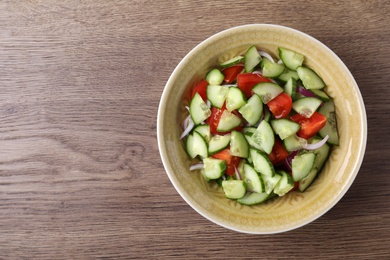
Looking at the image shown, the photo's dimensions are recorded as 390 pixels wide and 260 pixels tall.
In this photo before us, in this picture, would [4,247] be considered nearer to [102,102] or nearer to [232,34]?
[102,102]

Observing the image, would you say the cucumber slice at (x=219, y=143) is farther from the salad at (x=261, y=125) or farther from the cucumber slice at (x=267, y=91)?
the cucumber slice at (x=267, y=91)

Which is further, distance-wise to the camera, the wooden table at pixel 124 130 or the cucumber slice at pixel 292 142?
the wooden table at pixel 124 130

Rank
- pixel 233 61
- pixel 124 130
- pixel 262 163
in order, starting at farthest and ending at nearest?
pixel 124 130, pixel 233 61, pixel 262 163

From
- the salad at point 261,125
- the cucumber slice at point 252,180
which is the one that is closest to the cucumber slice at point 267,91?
the salad at point 261,125

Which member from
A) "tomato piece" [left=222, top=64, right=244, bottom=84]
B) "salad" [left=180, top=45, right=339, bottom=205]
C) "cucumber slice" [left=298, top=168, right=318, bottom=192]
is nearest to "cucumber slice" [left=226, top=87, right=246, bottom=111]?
"salad" [left=180, top=45, right=339, bottom=205]

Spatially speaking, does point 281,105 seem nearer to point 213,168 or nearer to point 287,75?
point 287,75

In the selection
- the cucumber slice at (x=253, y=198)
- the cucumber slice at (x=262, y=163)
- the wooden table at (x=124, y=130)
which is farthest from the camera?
the wooden table at (x=124, y=130)

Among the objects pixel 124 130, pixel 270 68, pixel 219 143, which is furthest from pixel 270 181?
pixel 124 130

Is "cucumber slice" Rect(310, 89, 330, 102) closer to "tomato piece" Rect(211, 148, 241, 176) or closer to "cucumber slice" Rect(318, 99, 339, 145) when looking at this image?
"cucumber slice" Rect(318, 99, 339, 145)
